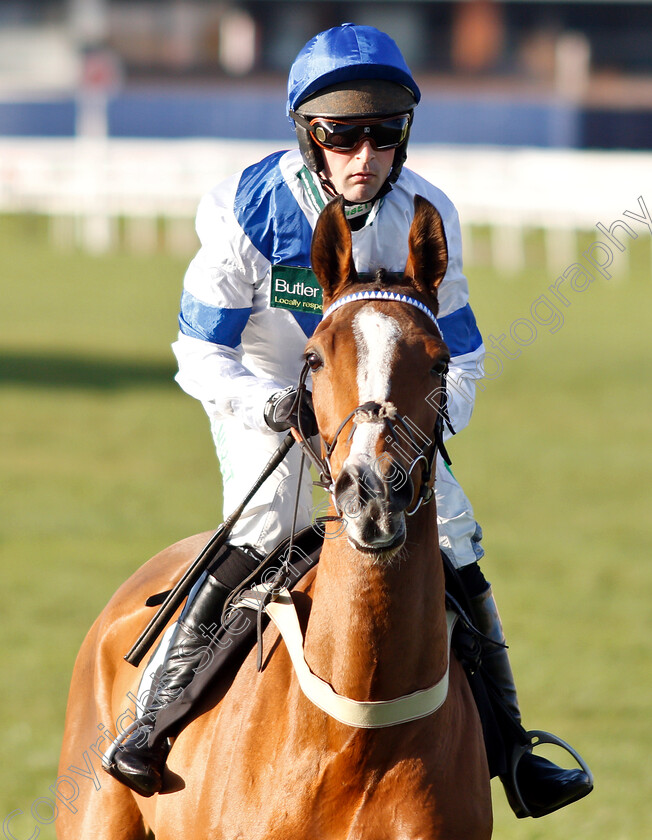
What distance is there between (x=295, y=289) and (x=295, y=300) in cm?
4

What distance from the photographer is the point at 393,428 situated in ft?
9.85

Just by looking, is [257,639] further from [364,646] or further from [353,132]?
[353,132]

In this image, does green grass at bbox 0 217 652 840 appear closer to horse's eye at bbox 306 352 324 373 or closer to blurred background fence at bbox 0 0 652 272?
horse's eye at bbox 306 352 324 373

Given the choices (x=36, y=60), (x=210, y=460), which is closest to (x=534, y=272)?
(x=210, y=460)

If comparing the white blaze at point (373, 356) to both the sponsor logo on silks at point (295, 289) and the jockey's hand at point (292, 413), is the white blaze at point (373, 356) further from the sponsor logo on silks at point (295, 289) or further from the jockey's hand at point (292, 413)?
the sponsor logo on silks at point (295, 289)

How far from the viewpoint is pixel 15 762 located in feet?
21.6

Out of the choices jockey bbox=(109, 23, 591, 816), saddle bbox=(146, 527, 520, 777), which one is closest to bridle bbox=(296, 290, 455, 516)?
jockey bbox=(109, 23, 591, 816)

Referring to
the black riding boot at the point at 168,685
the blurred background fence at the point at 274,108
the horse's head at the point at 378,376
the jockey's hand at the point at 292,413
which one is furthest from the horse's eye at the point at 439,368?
the blurred background fence at the point at 274,108

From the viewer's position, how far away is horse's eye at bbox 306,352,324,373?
10.5 feet

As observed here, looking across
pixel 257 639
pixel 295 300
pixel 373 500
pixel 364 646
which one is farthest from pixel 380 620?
pixel 295 300

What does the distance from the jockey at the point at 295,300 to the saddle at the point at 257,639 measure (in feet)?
0.27

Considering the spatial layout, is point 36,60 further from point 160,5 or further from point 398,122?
point 398,122

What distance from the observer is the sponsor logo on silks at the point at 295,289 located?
3762 millimetres

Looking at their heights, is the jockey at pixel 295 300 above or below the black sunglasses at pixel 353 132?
below
